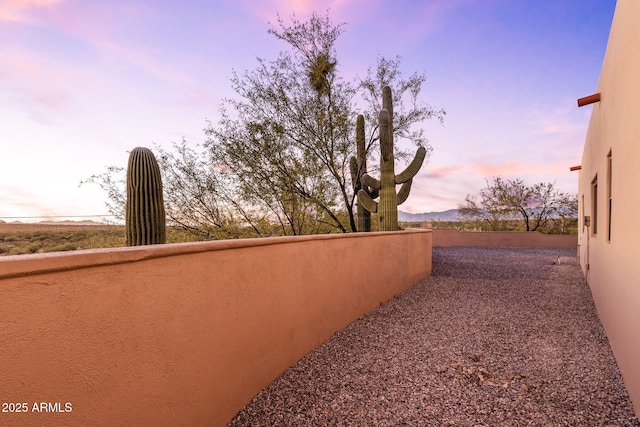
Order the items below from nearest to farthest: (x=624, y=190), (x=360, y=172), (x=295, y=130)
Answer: (x=624, y=190) < (x=295, y=130) < (x=360, y=172)

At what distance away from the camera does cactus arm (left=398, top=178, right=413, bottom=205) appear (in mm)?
9859

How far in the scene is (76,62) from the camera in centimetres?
696

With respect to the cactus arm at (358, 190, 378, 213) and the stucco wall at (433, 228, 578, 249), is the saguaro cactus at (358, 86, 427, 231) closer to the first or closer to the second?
the cactus arm at (358, 190, 378, 213)

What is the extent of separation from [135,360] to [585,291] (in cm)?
830

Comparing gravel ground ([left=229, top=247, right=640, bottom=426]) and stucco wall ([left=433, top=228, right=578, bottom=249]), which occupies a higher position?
stucco wall ([left=433, top=228, right=578, bottom=249])

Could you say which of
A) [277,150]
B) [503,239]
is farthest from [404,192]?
[503,239]

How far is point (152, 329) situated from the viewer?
72.8 inches

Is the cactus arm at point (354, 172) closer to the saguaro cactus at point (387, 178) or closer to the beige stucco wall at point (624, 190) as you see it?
the saguaro cactus at point (387, 178)

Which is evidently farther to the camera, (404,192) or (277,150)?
(404,192)

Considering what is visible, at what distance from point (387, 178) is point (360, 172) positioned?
124 cm

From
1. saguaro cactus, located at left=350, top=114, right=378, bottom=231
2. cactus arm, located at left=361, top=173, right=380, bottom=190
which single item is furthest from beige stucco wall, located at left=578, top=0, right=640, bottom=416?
saguaro cactus, located at left=350, top=114, right=378, bottom=231

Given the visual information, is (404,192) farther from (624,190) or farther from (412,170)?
(624,190)

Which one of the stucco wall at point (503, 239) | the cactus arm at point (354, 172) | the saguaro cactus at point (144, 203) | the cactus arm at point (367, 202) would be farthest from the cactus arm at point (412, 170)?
the stucco wall at point (503, 239)

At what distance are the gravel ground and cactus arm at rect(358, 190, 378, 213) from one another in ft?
12.8
